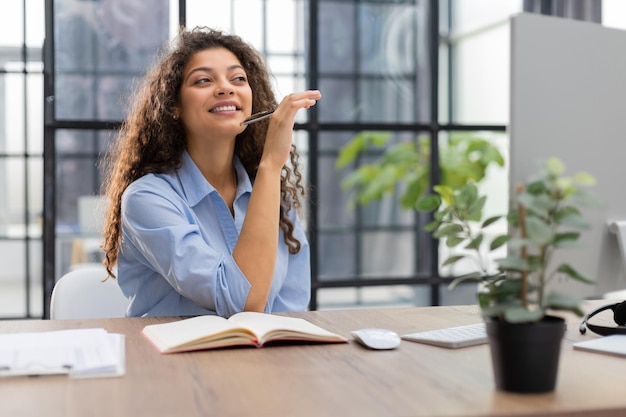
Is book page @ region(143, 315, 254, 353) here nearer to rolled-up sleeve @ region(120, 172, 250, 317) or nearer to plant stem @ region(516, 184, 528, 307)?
rolled-up sleeve @ region(120, 172, 250, 317)

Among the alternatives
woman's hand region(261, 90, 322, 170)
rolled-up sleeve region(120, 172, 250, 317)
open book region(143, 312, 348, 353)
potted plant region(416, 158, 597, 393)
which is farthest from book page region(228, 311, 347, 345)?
woman's hand region(261, 90, 322, 170)

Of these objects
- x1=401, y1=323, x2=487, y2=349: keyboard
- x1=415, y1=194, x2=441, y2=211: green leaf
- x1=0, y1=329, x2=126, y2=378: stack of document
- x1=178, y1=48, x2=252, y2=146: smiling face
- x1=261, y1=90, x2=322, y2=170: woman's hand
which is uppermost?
x1=178, y1=48, x2=252, y2=146: smiling face

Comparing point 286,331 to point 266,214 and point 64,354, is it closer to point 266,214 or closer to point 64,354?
point 64,354

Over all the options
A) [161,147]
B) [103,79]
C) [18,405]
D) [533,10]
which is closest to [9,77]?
[103,79]

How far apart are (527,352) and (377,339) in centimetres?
40

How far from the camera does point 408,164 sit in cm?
502

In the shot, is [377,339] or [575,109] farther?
[377,339]

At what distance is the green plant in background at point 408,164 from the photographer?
453 centimetres

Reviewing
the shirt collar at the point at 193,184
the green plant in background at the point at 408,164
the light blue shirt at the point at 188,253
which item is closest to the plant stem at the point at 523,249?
the light blue shirt at the point at 188,253

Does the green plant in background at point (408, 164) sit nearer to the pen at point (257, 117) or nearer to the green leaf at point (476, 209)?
the pen at point (257, 117)

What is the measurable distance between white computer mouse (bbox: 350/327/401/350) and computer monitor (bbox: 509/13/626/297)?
0.30 metres

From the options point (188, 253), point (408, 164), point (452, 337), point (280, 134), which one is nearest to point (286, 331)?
point (452, 337)

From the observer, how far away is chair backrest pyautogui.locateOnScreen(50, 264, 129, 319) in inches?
80.2

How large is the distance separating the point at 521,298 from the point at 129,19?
2.84m
